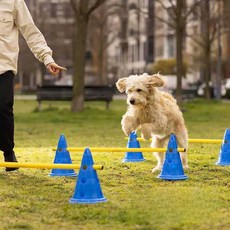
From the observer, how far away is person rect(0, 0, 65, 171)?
325 inches

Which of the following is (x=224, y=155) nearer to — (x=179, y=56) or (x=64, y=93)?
(x=179, y=56)

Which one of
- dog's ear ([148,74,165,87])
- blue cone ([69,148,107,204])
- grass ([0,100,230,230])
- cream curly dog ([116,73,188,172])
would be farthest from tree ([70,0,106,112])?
blue cone ([69,148,107,204])

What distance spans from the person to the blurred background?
45.0 ft

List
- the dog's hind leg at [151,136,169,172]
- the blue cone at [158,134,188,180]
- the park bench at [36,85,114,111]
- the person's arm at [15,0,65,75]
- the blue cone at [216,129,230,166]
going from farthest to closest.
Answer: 1. the park bench at [36,85,114,111]
2. the blue cone at [216,129,230,166]
3. the dog's hind leg at [151,136,169,172]
4. the person's arm at [15,0,65,75]
5. the blue cone at [158,134,188,180]

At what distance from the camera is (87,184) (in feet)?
21.5

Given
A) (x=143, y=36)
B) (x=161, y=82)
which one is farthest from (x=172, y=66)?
(x=161, y=82)

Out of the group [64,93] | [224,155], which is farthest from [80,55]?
[224,155]

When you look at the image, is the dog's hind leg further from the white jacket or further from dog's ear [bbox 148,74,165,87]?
the white jacket

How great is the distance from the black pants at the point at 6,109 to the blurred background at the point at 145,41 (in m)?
13.8

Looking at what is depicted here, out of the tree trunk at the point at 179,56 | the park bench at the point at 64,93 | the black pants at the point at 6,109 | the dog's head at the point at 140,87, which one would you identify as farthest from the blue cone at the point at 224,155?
the park bench at the point at 64,93

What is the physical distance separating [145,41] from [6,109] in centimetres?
8246

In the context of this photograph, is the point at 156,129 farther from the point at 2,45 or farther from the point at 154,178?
the point at 2,45

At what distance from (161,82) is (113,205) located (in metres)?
2.76

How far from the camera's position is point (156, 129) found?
347 inches
